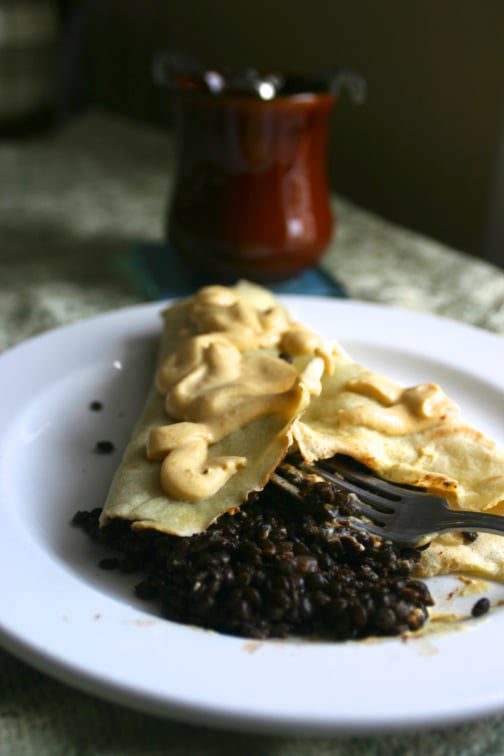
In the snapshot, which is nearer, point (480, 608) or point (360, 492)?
point (480, 608)

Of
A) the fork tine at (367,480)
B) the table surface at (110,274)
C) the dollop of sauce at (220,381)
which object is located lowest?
the table surface at (110,274)

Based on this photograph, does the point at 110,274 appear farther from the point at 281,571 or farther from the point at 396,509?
the point at 281,571

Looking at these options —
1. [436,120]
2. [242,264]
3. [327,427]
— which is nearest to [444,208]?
[436,120]

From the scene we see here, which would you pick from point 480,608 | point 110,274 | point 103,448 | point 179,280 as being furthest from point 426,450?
point 110,274

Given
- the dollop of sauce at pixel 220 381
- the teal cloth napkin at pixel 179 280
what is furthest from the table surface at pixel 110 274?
the dollop of sauce at pixel 220 381

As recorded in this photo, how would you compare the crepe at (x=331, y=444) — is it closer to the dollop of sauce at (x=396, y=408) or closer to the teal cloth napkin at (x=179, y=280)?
the dollop of sauce at (x=396, y=408)

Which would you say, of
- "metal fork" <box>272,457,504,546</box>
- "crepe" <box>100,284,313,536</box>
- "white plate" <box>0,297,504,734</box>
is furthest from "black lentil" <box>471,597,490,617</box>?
"crepe" <box>100,284,313,536</box>
